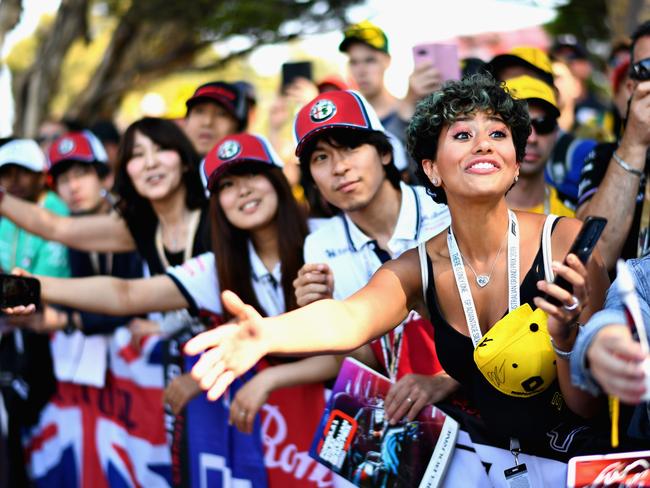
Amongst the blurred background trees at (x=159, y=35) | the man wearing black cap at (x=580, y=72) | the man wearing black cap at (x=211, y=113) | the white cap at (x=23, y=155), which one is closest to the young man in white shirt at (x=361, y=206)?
the man wearing black cap at (x=211, y=113)

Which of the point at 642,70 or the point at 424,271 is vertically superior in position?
the point at 642,70

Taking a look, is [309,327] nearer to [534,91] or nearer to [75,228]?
[534,91]

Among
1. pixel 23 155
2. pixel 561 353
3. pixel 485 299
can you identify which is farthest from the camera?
pixel 23 155

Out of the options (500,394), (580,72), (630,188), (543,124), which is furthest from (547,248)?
(580,72)

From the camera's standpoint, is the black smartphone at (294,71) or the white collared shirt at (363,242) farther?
the black smartphone at (294,71)

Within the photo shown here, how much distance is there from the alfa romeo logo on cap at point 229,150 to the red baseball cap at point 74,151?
2115mm

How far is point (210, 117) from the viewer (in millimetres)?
6164

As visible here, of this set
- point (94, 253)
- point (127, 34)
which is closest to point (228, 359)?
point (94, 253)

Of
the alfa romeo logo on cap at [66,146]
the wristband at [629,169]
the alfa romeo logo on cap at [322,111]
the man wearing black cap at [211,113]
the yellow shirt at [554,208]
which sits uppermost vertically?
the man wearing black cap at [211,113]

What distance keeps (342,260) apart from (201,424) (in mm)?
1492

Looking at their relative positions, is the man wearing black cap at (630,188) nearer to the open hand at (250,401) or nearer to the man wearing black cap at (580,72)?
the open hand at (250,401)

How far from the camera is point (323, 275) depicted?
11.7ft

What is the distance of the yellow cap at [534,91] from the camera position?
4.45 meters

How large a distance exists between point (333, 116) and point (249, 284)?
101cm
